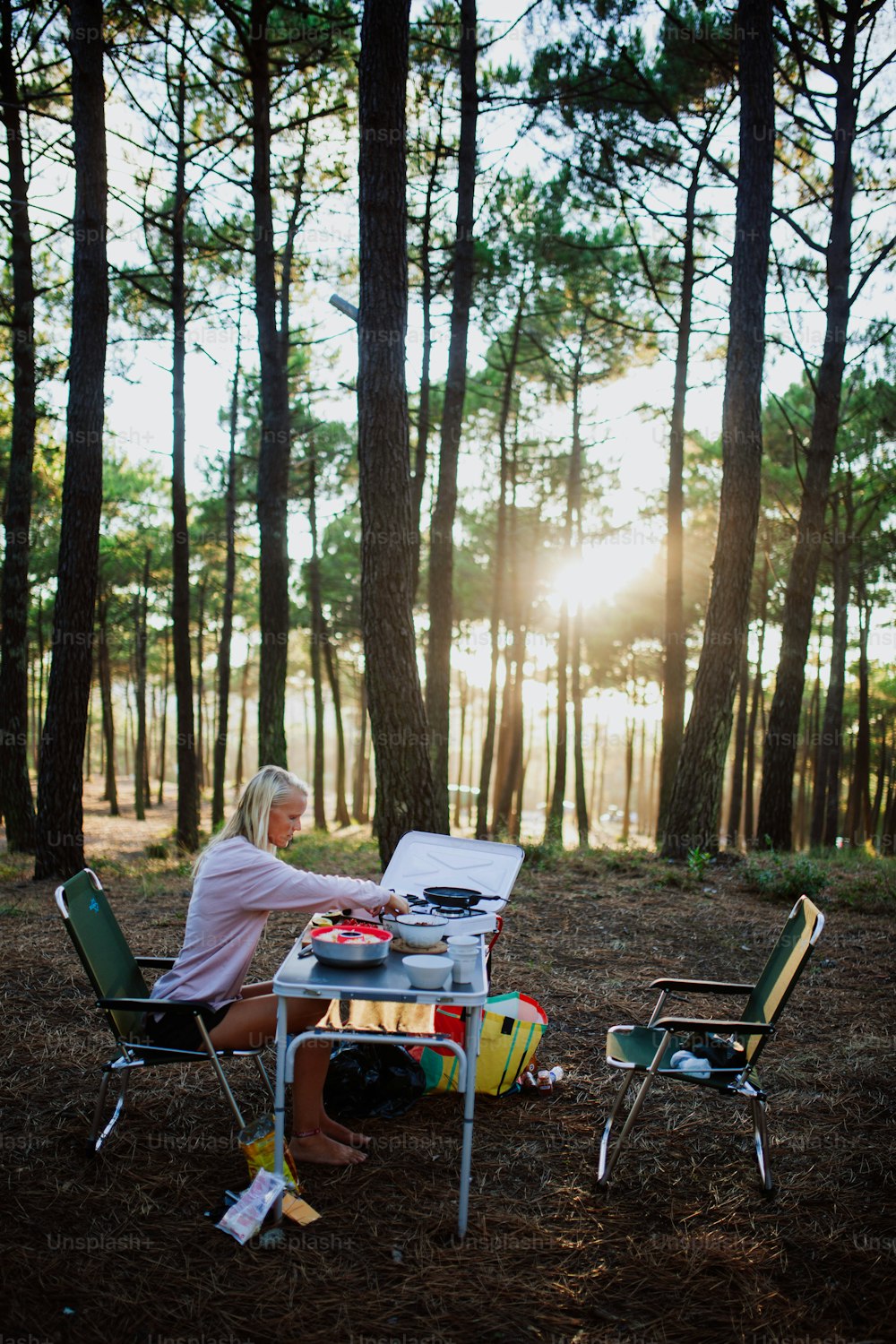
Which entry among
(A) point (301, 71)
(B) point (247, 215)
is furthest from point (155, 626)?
(A) point (301, 71)

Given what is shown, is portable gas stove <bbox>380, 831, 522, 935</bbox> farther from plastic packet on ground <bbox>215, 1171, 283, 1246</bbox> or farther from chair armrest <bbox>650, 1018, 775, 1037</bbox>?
plastic packet on ground <bbox>215, 1171, 283, 1246</bbox>

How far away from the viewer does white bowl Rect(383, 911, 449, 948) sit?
113 inches

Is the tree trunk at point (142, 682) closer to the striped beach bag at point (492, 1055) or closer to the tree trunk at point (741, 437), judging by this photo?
the tree trunk at point (741, 437)

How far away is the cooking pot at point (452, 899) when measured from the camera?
3.31m

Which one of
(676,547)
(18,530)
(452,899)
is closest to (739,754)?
(676,547)

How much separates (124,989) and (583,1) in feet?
33.6

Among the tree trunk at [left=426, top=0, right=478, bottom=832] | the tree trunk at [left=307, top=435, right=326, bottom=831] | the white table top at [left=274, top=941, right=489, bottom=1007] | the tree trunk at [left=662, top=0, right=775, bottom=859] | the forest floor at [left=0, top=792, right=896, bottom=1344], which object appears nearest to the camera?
the forest floor at [left=0, top=792, right=896, bottom=1344]

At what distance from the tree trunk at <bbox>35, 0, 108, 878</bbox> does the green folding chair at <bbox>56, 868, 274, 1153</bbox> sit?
4436 millimetres

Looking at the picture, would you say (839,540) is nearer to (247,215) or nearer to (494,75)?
(494,75)

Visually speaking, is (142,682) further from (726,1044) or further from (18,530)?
(726,1044)

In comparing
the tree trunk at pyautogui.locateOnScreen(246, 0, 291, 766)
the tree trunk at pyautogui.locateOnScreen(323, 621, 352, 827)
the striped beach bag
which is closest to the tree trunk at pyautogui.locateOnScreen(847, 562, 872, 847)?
the tree trunk at pyautogui.locateOnScreen(323, 621, 352, 827)

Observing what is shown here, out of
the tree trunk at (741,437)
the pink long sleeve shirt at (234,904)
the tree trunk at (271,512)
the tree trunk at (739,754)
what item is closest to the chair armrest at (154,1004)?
the pink long sleeve shirt at (234,904)

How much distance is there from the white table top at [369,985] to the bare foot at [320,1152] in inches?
29.2

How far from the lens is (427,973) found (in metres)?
2.53
